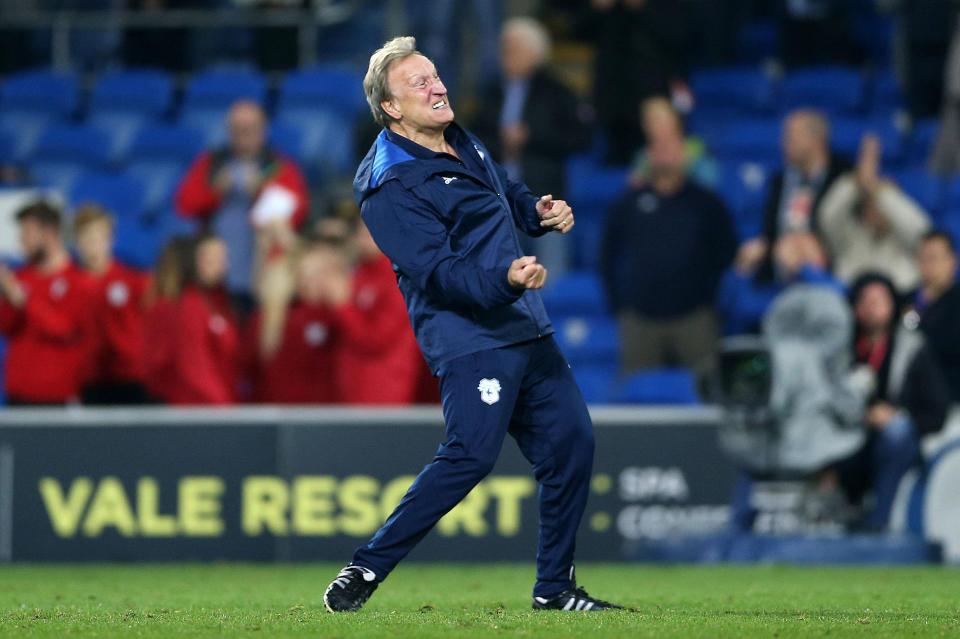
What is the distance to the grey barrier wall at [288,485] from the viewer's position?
11.4 metres

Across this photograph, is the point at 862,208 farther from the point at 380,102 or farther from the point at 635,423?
the point at 380,102

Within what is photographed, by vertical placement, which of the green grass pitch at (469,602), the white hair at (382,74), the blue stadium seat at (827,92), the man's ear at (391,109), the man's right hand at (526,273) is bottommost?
the green grass pitch at (469,602)

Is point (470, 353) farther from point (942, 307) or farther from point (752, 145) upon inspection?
point (752, 145)

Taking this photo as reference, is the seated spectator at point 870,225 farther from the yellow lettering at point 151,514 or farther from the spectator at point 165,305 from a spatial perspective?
the yellow lettering at point 151,514

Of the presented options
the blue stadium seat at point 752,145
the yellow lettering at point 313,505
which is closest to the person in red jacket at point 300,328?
the yellow lettering at point 313,505

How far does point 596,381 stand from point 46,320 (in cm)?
391

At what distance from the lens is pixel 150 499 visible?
1148 centimetres

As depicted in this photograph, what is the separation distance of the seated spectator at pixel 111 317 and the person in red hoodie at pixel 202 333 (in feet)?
0.95

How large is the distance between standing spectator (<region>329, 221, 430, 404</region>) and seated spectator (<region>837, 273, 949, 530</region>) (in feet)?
9.53

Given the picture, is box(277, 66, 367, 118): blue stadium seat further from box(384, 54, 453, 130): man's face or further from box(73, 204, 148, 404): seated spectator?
box(384, 54, 453, 130): man's face

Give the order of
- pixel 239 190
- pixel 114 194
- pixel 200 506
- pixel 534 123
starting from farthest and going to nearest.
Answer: pixel 114 194, pixel 534 123, pixel 239 190, pixel 200 506

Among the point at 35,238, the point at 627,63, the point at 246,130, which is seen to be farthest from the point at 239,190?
the point at 627,63

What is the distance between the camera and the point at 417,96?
6.50 m

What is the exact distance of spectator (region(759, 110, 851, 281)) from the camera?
1257 cm
